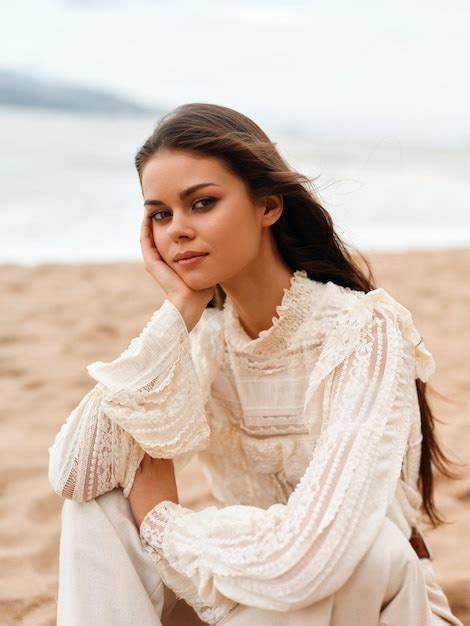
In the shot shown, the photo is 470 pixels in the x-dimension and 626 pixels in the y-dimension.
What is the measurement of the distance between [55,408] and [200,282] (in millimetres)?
2013

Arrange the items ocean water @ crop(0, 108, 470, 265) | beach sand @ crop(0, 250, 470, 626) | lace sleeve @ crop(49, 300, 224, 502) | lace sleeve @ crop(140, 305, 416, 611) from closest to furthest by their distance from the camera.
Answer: lace sleeve @ crop(140, 305, 416, 611), lace sleeve @ crop(49, 300, 224, 502), beach sand @ crop(0, 250, 470, 626), ocean water @ crop(0, 108, 470, 265)

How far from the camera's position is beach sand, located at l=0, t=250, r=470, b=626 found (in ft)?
7.84

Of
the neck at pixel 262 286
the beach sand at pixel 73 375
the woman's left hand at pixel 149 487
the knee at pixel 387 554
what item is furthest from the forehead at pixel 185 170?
the beach sand at pixel 73 375

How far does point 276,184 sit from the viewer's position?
181cm

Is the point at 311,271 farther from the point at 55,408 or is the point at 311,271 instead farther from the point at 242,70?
the point at 242,70

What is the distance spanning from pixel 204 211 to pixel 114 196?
422 inches

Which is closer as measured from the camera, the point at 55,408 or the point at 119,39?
the point at 55,408

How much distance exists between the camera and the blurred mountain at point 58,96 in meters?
29.2

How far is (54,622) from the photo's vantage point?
2164mm

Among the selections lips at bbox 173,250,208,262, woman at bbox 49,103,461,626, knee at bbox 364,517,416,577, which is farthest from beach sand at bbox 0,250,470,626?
lips at bbox 173,250,208,262

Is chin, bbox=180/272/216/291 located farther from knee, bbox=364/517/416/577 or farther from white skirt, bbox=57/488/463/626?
knee, bbox=364/517/416/577

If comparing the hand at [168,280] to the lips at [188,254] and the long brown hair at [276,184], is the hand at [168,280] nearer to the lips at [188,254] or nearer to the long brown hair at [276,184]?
the lips at [188,254]

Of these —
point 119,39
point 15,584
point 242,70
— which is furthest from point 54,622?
point 119,39

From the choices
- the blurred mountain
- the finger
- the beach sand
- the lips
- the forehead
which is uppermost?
the forehead
